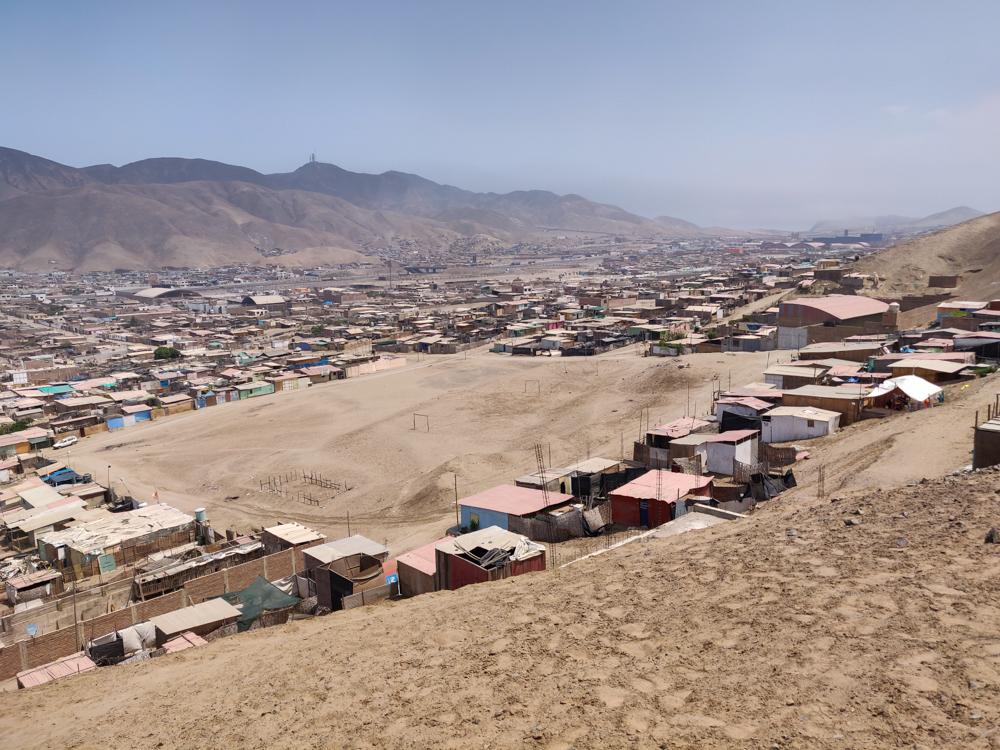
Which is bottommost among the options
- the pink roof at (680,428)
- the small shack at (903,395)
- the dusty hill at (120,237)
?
the pink roof at (680,428)

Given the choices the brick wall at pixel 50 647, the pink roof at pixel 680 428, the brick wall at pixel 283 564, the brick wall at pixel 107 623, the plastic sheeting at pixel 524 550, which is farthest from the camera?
the pink roof at pixel 680 428

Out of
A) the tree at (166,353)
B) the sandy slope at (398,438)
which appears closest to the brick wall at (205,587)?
the sandy slope at (398,438)

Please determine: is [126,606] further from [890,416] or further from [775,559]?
[890,416]

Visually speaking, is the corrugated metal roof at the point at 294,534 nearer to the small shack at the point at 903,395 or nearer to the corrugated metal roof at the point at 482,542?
the corrugated metal roof at the point at 482,542

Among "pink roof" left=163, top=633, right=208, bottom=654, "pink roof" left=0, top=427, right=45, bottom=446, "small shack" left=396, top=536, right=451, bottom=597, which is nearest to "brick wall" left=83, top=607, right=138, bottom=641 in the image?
"pink roof" left=163, top=633, right=208, bottom=654

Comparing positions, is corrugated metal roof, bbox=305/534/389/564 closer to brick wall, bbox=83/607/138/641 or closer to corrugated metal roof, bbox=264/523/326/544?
corrugated metal roof, bbox=264/523/326/544

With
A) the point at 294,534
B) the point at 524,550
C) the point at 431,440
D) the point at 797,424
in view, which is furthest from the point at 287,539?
the point at 797,424

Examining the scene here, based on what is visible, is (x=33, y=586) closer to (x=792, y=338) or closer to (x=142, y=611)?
(x=142, y=611)

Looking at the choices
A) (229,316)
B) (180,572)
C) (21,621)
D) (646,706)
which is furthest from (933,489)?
(229,316)
